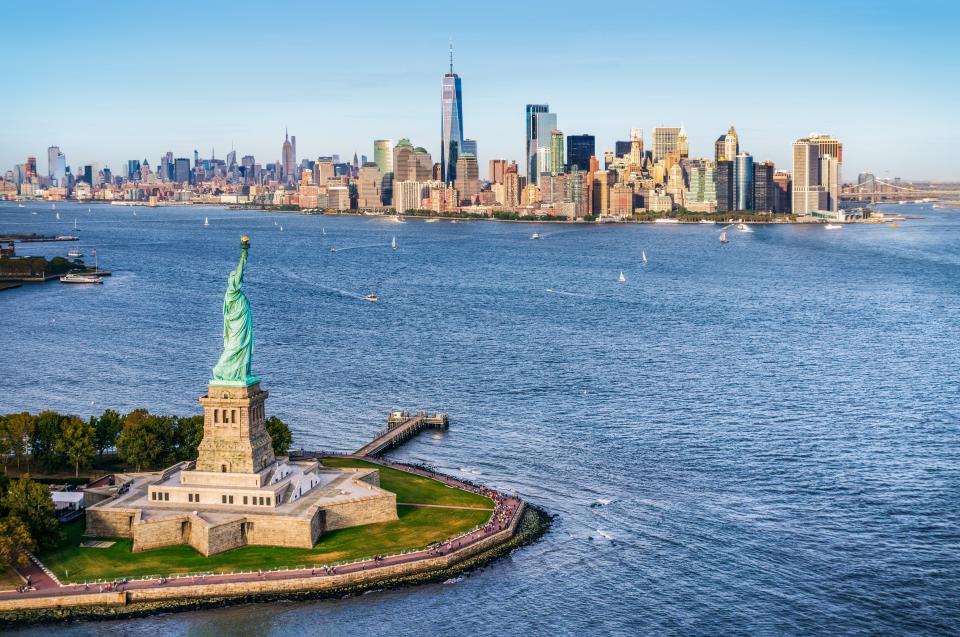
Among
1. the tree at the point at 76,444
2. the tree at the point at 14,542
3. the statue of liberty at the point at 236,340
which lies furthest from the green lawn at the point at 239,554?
the tree at the point at 76,444

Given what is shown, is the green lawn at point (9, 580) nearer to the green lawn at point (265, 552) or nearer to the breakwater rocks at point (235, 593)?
the breakwater rocks at point (235, 593)

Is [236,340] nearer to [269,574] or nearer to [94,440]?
[269,574]

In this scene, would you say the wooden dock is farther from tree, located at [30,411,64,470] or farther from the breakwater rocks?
the breakwater rocks

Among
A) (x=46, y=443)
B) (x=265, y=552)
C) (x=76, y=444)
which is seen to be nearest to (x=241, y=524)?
(x=265, y=552)

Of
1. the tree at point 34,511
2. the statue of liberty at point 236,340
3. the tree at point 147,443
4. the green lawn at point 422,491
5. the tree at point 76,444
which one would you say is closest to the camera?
the tree at point 34,511

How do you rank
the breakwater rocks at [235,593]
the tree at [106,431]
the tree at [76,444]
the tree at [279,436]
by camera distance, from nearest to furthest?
the breakwater rocks at [235,593], the tree at [76,444], the tree at [279,436], the tree at [106,431]

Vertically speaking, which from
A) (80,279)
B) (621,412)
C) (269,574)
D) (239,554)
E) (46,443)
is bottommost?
(269,574)
